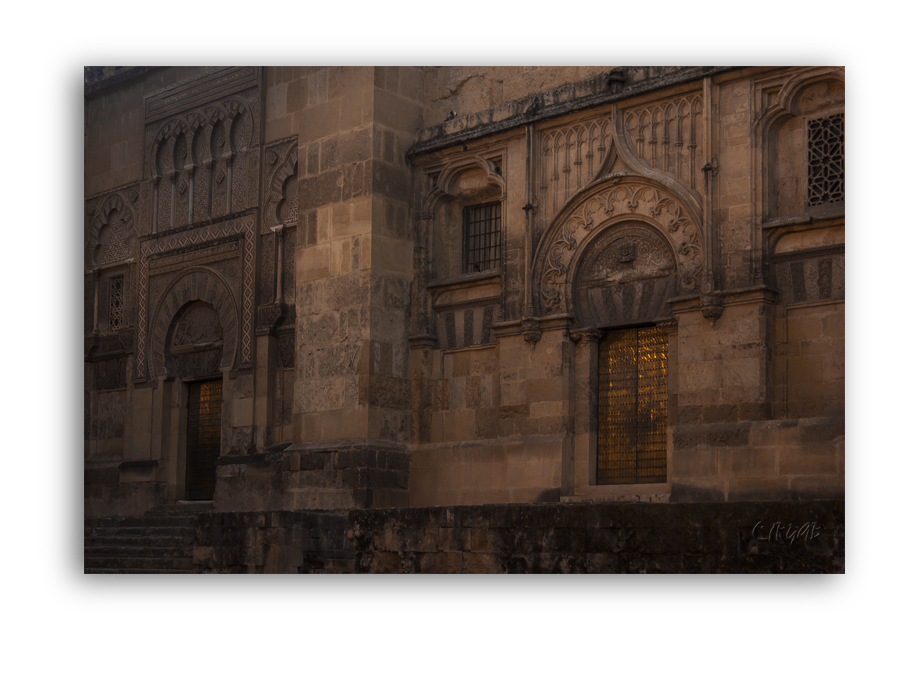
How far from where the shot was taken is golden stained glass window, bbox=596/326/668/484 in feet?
48.7

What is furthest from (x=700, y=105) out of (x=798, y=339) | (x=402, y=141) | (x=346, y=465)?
(x=346, y=465)

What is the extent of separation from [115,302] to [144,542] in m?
5.01

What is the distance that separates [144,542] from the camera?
17094mm

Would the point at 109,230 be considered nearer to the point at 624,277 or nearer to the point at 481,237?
the point at 481,237

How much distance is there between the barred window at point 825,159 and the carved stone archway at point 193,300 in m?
8.54

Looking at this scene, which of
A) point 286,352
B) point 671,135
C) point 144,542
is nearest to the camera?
point 671,135

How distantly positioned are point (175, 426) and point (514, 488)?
6189 millimetres

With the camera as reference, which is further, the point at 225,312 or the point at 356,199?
the point at 225,312

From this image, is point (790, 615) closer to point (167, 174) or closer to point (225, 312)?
point (225, 312)

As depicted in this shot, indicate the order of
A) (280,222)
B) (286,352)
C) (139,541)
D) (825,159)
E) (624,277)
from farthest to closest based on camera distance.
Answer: (280,222) < (286,352) < (139,541) < (624,277) < (825,159)

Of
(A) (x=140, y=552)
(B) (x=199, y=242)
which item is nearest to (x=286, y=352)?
(B) (x=199, y=242)

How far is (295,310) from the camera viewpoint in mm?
17531

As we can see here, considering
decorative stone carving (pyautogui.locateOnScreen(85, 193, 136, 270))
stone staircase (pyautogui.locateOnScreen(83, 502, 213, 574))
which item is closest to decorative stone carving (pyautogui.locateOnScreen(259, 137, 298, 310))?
decorative stone carving (pyautogui.locateOnScreen(85, 193, 136, 270))
